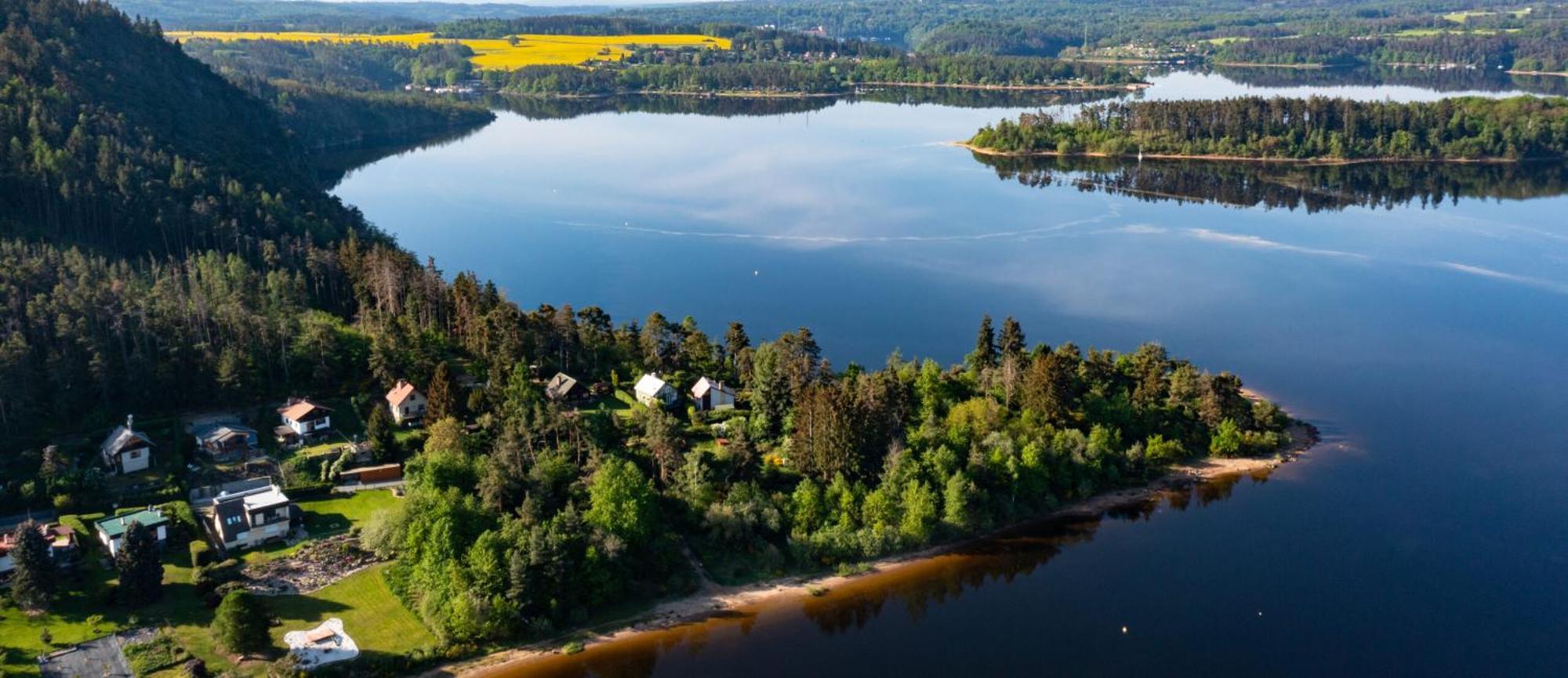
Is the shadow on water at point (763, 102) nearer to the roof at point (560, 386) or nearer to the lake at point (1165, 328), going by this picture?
the lake at point (1165, 328)

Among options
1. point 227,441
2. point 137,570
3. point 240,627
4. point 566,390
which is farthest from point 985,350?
point 137,570

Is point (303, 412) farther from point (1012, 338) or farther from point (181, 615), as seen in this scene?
point (1012, 338)

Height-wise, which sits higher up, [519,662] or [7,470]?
[7,470]

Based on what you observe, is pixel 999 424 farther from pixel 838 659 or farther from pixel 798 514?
pixel 838 659

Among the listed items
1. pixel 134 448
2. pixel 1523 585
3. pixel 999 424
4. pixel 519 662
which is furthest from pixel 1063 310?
pixel 134 448

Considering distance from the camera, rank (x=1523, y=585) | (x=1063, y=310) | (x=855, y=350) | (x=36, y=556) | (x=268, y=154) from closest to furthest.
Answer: (x=36, y=556)
(x=1523, y=585)
(x=855, y=350)
(x=1063, y=310)
(x=268, y=154)

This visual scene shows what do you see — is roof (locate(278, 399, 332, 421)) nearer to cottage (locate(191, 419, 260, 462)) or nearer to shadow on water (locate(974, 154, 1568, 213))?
cottage (locate(191, 419, 260, 462))
